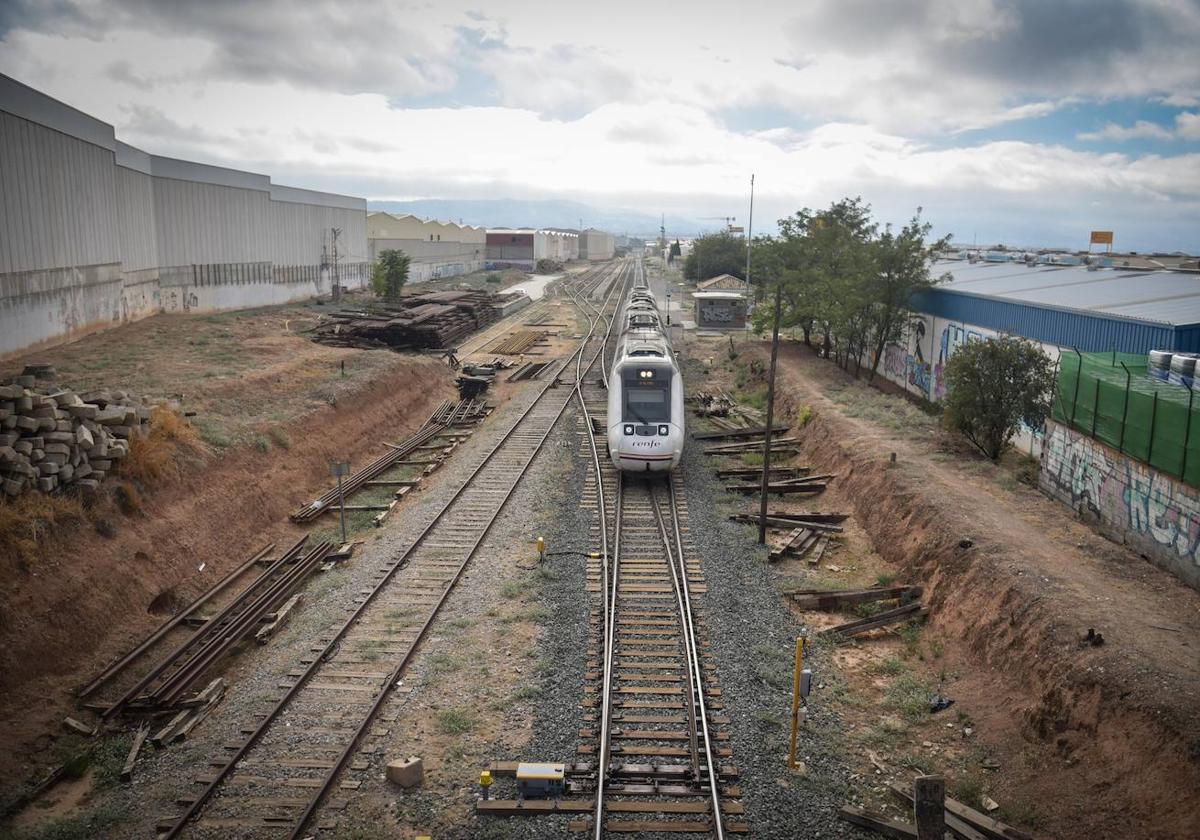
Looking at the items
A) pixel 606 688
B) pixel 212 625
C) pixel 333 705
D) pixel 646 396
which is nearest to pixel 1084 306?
pixel 646 396

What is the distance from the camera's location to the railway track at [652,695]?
8.57m

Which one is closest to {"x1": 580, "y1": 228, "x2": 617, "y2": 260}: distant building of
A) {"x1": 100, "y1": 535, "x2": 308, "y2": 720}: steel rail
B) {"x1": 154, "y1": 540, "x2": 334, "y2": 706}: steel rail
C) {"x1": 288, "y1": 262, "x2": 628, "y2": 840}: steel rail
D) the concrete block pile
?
{"x1": 288, "y1": 262, "x2": 628, "y2": 840}: steel rail

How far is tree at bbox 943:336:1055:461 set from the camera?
18.7 metres

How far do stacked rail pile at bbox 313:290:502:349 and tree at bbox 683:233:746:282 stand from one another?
34347 mm

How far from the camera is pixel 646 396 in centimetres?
1912

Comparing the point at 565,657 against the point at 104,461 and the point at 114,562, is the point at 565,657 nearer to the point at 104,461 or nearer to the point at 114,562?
the point at 114,562

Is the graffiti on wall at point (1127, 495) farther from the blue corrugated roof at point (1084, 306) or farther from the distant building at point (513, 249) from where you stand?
the distant building at point (513, 249)

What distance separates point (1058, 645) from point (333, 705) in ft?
31.0

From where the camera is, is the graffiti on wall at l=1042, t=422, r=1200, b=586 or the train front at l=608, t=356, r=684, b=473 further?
the train front at l=608, t=356, r=684, b=473

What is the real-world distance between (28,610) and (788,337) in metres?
37.3

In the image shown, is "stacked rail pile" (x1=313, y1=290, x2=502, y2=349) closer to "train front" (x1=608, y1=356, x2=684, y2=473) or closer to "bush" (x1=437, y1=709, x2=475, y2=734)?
"train front" (x1=608, y1=356, x2=684, y2=473)

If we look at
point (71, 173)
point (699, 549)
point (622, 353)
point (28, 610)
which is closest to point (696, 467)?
point (622, 353)

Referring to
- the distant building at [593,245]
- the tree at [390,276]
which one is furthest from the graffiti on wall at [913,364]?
the distant building at [593,245]

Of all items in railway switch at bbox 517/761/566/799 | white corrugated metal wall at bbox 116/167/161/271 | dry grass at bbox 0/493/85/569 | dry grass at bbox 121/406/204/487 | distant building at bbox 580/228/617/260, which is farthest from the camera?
distant building at bbox 580/228/617/260
